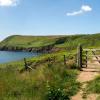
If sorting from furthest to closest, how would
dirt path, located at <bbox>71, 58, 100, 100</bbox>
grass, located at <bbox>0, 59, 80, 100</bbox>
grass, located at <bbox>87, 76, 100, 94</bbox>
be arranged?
grass, located at <bbox>87, 76, 100, 94</bbox>, dirt path, located at <bbox>71, 58, 100, 100</bbox>, grass, located at <bbox>0, 59, 80, 100</bbox>

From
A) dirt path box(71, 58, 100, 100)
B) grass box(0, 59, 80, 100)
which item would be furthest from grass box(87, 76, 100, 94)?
grass box(0, 59, 80, 100)

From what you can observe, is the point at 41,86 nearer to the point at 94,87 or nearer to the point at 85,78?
the point at 94,87

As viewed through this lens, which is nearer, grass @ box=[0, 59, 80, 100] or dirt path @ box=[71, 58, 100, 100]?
grass @ box=[0, 59, 80, 100]

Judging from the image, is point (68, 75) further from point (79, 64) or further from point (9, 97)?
point (9, 97)

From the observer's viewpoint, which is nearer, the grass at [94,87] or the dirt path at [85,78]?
the dirt path at [85,78]

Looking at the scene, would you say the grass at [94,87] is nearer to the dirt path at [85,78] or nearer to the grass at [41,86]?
the dirt path at [85,78]

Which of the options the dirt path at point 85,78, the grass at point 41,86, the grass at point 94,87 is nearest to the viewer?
the grass at point 41,86

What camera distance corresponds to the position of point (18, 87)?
1617 centimetres

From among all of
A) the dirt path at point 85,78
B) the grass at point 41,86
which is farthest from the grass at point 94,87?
the grass at point 41,86

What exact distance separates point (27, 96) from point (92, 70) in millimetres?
10834

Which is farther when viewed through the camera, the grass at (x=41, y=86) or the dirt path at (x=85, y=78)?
the dirt path at (x=85, y=78)

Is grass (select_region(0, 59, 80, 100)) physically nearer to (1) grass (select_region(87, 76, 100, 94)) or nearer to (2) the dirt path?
(2) the dirt path

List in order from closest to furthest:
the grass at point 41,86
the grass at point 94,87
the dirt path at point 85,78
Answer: the grass at point 41,86 → the dirt path at point 85,78 → the grass at point 94,87

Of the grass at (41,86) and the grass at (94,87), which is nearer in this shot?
the grass at (41,86)
